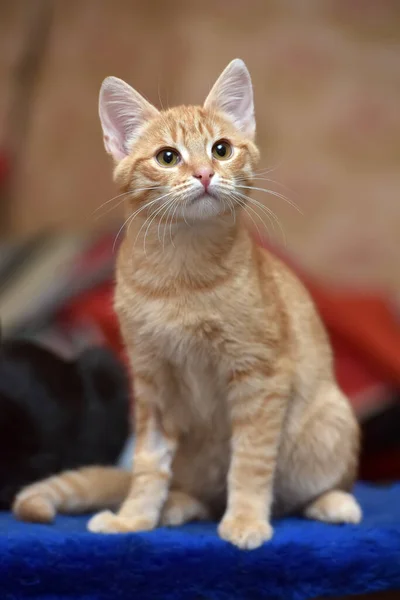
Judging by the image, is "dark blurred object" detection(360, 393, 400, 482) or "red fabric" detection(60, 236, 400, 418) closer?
"dark blurred object" detection(360, 393, 400, 482)

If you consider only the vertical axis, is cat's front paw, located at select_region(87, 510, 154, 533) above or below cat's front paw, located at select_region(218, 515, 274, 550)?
below

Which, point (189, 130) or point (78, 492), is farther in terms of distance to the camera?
point (78, 492)

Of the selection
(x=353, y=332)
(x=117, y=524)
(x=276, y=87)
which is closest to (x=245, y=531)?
(x=117, y=524)

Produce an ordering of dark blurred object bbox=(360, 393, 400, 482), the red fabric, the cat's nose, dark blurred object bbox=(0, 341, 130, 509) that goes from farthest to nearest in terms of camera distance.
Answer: the red fabric
dark blurred object bbox=(360, 393, 400, 482)
dark blurred object bbox=(0, 341, 130, 509)
the cat's nose

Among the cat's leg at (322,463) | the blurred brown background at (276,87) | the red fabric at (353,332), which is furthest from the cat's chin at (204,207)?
the blurred brown background at (276,87)

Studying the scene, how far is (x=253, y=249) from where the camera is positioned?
3.63 feet

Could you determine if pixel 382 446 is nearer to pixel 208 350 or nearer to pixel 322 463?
pixel 322 463

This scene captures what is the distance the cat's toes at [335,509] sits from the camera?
3.58 ft

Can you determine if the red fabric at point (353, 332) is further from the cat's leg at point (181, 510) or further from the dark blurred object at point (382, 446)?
the cat's leg at point (181, 510)

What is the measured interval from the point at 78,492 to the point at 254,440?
0.33 meters

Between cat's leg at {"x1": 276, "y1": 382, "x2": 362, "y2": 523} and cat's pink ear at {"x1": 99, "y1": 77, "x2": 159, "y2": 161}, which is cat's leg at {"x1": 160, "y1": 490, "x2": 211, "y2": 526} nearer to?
cat's leg at {"x1": 276, "y1": 382, "x2": 362, "y2": 523}

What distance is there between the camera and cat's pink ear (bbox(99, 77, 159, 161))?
3.33 ft

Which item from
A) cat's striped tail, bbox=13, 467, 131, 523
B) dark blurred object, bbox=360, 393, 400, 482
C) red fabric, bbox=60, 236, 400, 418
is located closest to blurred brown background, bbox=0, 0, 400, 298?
red fabric, bbox=60, 236, 400, 418

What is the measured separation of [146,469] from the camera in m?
1.08
